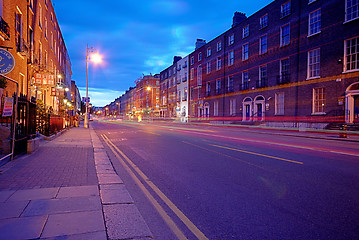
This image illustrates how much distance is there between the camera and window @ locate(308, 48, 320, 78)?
73.6 feet

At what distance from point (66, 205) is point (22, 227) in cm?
78

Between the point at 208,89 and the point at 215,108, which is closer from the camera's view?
the point at 215,108

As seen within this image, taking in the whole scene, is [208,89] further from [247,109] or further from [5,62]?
[5,62]

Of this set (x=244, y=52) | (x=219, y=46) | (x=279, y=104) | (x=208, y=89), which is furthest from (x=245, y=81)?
(x=208, y=89)

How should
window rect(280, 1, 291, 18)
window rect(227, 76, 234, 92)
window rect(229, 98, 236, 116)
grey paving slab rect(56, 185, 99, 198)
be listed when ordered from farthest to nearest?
window rect(227, 76, 234, 92) → window rect(229, 98, 236, 116) → window rect(280, 1, 291, 18) → grey paving slab rect(56, 185, 99, 198)

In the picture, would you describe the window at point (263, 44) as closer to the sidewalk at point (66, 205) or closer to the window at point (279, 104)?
the window at point (279, 104)

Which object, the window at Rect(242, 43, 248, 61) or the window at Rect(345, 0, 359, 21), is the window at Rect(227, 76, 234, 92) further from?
the window at Rect(345, 0, 359, 21)

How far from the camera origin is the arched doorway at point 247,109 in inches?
1243

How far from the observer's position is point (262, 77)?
97.1 ft

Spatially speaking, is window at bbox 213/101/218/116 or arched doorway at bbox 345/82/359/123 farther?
window at bbox 213/101/218/116

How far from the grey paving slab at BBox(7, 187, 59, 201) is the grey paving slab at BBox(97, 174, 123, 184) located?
3.14ft

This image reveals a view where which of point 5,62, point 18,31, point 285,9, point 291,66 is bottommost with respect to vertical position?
point 5,62

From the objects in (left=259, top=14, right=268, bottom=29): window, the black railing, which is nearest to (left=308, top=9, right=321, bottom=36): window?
(left=259, top=14, right=268, bottom=29): window

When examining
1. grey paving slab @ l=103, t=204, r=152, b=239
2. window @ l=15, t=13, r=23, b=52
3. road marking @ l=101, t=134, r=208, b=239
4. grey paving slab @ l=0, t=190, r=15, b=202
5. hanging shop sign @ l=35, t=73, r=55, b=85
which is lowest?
road marking @ l=101, t=134, r=208, b=239
